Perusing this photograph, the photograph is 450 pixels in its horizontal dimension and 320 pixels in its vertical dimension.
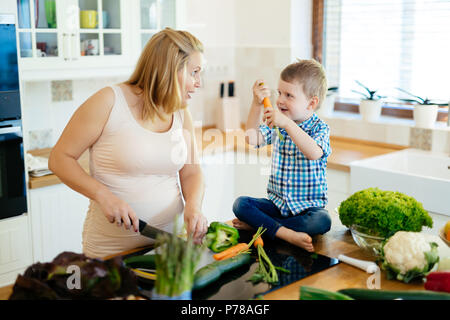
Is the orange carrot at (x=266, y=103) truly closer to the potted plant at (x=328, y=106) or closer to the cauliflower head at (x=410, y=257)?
the cauliflower head at (x=410, y=257)

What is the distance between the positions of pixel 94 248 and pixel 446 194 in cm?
164

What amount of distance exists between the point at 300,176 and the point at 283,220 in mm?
171

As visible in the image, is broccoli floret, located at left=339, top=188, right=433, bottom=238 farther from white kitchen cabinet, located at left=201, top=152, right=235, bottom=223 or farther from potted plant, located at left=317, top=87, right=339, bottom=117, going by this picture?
potted plant, located at left=317, top=87, right=339, bottom=117

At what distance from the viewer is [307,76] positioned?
1834mm

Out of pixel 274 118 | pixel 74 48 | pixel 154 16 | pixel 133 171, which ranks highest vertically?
pixel 154 16

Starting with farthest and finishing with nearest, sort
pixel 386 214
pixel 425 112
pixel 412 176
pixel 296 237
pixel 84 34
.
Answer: pixel 425 112, pixel 84 34, pixel 412 176, pixel 296 237, pixel 386 214

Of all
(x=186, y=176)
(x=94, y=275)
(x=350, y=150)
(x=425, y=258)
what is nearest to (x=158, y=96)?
(x=186, y=176)

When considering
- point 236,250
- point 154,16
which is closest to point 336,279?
point 236,250

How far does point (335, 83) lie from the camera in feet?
12.5

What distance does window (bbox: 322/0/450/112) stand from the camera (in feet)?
10.5

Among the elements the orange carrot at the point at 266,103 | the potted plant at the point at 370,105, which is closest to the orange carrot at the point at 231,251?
the orange carrot at the point at 266,103

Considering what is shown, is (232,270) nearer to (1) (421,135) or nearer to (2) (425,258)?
(2) (425,258)

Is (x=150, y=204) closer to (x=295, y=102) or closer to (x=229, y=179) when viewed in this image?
(x=295, y=102)

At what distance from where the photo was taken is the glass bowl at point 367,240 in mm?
1469
